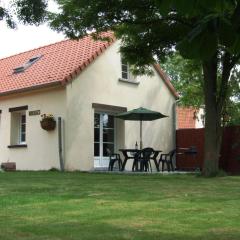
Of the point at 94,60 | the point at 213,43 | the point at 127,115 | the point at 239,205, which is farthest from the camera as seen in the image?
the point at 94,60

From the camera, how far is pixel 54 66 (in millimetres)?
21656

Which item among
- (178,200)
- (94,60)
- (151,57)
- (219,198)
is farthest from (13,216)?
(94,60)

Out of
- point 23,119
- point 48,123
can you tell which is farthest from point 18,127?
point 48,123

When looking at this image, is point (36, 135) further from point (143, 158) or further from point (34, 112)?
point (143, 158)

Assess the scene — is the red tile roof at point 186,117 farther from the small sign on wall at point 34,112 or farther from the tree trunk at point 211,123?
the tree trunk at point 211,123

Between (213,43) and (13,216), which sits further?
(13,216)

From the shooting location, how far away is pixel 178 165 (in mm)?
23516

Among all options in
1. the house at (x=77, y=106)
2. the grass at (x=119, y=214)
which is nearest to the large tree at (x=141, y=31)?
the house at (x=77, y=106)

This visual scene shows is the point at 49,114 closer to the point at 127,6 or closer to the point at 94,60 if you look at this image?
the point at 94,60

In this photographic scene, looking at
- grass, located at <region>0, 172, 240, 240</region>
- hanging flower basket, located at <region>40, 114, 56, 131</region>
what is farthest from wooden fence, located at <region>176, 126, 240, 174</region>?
grass, located at <region>0, 172, 240, 240</region>

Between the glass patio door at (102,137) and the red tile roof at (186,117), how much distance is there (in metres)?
9.46

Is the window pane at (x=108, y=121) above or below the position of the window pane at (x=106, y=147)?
above

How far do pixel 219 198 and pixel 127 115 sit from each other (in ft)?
36.1

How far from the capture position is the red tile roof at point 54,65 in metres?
20.2
